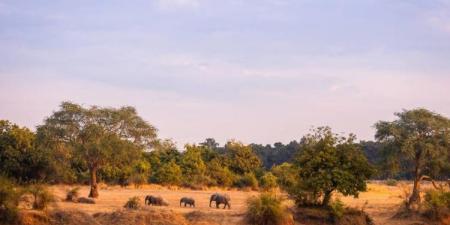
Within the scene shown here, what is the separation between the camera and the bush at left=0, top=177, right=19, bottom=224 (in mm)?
23250

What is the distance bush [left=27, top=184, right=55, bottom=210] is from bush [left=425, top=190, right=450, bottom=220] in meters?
18.5

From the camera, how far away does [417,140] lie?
114 ft

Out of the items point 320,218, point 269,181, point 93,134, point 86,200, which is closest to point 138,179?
point 269,181

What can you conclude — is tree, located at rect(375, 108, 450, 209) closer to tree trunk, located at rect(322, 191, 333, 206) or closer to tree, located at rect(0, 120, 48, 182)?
tree trunk, located at rect(322, 191, 333, 206)

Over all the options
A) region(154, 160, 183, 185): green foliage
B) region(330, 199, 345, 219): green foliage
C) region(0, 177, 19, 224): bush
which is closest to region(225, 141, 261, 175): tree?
region(154, 160, 183, 185): green foliage

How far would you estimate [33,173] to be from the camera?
148 feet

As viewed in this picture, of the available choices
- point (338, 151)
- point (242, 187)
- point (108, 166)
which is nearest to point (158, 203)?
point (108, 166)

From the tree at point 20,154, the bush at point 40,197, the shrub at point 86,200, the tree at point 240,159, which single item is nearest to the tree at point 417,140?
the shrub at point 86,200

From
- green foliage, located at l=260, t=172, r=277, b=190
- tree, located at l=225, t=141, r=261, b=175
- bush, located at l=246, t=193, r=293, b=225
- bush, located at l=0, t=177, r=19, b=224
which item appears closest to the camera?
bush, located at l=0, t=177, r=19, b=224

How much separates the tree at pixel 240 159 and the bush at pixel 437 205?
40235mm

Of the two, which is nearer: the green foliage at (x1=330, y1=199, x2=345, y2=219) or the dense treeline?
the green foliage at (x1=330, y1=199, x2=345, y2=219)

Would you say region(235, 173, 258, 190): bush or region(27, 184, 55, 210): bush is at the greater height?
region(235, 173, 258, 190): bush

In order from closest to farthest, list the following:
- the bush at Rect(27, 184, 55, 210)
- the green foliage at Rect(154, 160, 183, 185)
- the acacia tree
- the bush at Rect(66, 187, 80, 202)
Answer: the bush at Rect(27, 184, 55, 210) → the bush at Rect(66, 187, 80, 202) → the acacia tree → the green foliage at Rect(154, 160, 183, 185)

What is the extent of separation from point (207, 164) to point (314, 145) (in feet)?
133
